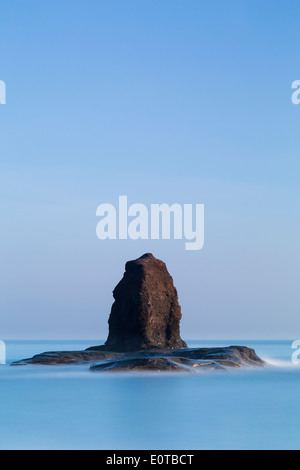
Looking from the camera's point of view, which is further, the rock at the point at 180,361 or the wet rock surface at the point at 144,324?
the wet rock surface at the point at 144,324

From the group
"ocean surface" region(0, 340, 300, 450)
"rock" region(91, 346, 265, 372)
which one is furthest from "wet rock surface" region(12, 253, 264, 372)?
"ocean surface" region(0, 340, 300, 450)

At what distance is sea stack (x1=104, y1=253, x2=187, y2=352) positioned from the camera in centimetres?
5134

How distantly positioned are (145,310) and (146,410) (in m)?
→ 23.7

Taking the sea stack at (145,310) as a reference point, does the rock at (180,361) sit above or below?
below

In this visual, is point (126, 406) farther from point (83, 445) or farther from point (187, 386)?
point (83, 445)

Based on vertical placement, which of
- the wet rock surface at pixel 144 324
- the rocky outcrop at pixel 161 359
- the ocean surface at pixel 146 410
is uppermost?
the wet rock surface at pixel 144 324

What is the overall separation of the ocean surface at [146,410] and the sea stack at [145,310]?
9028 mm

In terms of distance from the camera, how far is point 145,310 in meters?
51.3

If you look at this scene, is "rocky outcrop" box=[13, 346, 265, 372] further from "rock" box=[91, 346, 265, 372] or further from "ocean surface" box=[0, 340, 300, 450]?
"ocean surface" box=[0, 340, 300, 450]

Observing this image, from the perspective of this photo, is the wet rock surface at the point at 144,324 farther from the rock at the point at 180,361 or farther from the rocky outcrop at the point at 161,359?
the rock at the point at 180,361

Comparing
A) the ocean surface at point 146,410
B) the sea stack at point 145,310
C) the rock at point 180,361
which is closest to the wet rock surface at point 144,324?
the sea stack at point 145,310

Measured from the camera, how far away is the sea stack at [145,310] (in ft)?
168

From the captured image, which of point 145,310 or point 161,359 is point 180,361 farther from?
point 145,310

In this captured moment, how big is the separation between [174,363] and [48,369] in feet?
28.6
